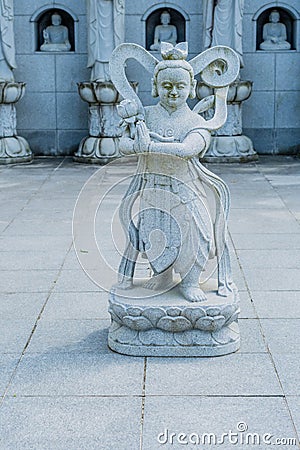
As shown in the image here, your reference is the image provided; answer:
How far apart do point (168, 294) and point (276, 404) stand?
3.92 ft

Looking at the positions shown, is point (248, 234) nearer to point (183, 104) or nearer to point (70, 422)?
point (183, 104)

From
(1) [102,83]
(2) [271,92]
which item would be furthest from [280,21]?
(1) [102,83]

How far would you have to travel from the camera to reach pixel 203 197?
5.37m

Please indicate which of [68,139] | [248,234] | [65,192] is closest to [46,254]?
[248,234]

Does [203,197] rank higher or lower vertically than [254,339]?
higher

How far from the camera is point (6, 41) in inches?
551

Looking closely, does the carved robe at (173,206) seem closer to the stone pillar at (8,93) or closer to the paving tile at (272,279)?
the paving tile at (272,279)

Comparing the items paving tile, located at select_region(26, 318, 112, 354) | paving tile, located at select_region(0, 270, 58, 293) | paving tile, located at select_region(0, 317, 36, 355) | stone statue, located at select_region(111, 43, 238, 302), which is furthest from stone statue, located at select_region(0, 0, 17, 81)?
stone statue, located at select_region(111, 43, 238, 302)

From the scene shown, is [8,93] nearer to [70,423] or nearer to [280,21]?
[280,21]

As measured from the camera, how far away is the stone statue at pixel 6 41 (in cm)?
1393

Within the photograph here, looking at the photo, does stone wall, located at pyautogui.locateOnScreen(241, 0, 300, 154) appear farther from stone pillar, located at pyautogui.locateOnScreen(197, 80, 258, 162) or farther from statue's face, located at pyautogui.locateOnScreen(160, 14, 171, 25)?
statue's face, located at pyautogui.locateOnScreen(160, 14, 171, 25)

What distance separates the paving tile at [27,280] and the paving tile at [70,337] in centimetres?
86

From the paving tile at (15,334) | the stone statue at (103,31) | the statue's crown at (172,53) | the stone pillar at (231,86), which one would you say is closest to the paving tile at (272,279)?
the paving tile at (15,334)

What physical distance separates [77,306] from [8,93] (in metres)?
8.52
